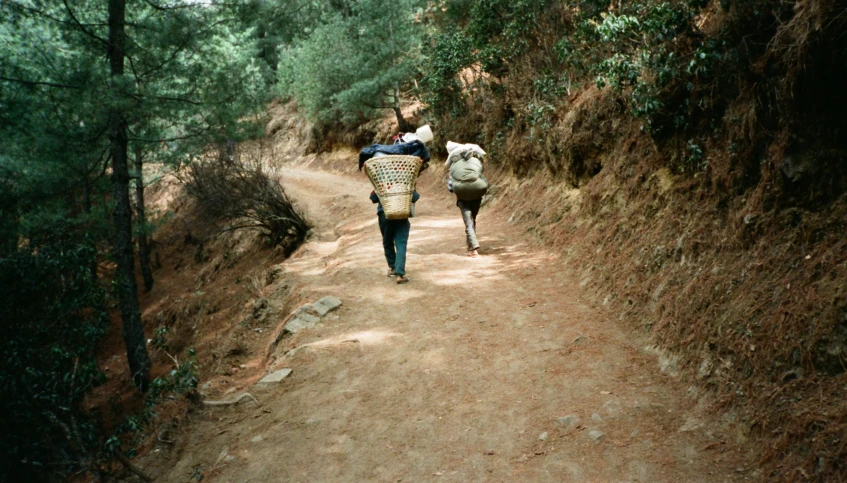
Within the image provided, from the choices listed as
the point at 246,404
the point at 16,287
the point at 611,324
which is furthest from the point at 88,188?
the point at 611,324

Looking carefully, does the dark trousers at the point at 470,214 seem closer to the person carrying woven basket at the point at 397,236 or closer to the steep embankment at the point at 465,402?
the steep embankment at the point at 465,402

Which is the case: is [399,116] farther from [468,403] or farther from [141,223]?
[468,403]

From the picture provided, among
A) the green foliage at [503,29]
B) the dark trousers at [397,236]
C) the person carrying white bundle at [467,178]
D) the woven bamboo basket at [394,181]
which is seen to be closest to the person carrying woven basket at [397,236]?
the dark trousers at [397,236]

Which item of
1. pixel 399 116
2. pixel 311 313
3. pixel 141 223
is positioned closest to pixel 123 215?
pixel 141 223

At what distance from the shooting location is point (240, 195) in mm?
13641

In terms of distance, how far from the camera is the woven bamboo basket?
766 centimetres

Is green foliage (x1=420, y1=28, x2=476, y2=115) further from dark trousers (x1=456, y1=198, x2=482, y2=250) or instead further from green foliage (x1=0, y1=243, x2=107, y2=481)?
green foliage (x1=0, y1=243, x2=107, y2=481)

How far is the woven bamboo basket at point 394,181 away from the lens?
766 centimetres

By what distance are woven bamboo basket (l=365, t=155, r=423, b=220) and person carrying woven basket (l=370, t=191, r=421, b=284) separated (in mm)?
196

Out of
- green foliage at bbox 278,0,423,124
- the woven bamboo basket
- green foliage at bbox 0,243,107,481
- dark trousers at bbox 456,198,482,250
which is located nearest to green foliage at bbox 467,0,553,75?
dark trousers at bbox 456,198,482,250

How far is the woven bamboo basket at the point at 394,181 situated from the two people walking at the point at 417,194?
18cm

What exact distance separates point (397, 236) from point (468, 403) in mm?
3547

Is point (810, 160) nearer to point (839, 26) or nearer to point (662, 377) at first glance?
point (839, 26)

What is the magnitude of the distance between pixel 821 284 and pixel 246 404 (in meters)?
5.38
